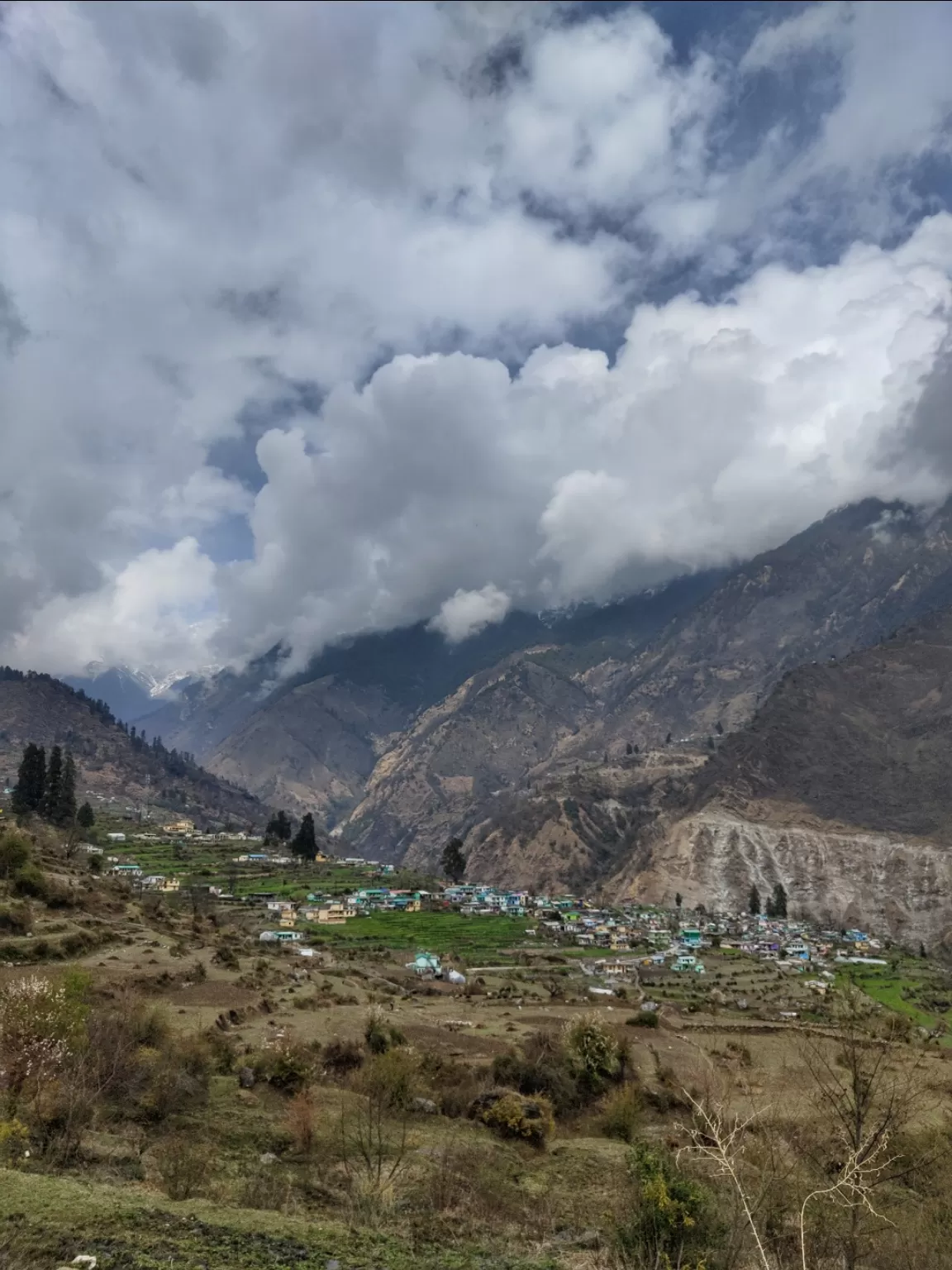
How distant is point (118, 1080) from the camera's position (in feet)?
62.0

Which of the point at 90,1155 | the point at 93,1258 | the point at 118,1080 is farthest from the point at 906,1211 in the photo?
the point at 118,1080

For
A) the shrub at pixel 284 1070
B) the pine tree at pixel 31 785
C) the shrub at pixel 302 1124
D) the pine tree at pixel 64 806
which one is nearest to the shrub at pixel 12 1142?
the shrub at pixel 302 1124

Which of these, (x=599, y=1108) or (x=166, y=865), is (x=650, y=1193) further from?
(x=166, y=865)

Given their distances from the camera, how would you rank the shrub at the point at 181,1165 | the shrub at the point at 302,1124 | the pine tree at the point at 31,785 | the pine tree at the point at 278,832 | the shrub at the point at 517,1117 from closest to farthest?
the shrub at the point at 181,1165 < the shrub at the point at 302,1124 < the shrub at the point at 517,1117 < the pine tree at the point at 31,785 < the pine tree at the point at 278,832

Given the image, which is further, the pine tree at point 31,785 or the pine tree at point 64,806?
the pine tree at point 31,785

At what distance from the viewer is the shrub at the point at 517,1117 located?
23.0 m

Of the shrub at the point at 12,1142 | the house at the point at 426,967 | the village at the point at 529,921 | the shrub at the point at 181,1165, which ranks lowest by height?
the village at the point at 529,921

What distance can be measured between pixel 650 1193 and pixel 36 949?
36.0 m

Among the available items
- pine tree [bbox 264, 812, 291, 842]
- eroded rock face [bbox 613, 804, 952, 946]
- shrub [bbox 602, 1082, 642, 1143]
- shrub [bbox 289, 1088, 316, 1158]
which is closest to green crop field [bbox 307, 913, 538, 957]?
shrub [bbox 602, 1082, 642, 1143]

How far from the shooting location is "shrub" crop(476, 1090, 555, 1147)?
75.5 feet

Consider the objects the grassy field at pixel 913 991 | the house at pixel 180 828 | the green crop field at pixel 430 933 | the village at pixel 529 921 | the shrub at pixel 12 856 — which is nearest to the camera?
the shrub at pixel 12 856

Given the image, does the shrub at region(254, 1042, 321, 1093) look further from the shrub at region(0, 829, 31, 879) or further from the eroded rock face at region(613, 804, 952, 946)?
the eroded rock face at region(613, 804, 952, 946)

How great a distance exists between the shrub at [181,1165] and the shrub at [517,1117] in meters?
10.5

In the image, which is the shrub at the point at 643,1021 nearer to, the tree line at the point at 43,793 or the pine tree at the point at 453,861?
the tree line at the point at 43,793
